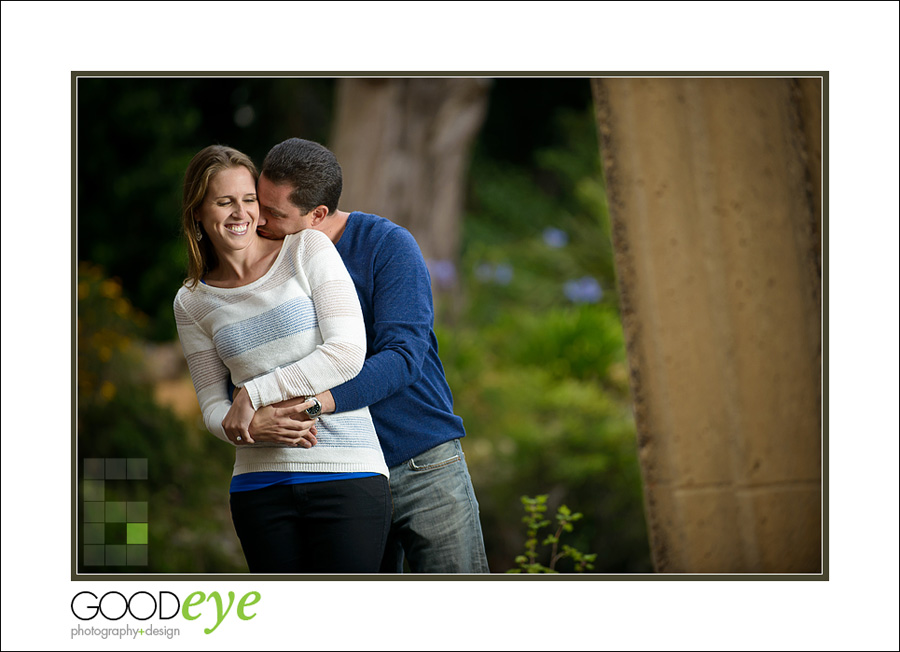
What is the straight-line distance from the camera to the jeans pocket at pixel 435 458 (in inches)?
82.5

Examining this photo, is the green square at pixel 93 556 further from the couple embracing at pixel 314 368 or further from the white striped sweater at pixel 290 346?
the white striped sweater at pixel 290 346

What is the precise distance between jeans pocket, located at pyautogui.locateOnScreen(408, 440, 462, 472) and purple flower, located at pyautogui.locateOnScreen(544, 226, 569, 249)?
4.21 metres

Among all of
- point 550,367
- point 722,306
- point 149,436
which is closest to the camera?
point 722,306

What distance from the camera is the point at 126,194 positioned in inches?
182

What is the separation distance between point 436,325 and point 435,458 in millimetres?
3388

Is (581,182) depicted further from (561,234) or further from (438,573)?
(438,573)

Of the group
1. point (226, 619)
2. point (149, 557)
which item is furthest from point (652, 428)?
point (149, 557)

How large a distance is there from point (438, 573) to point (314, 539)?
43 centimetres

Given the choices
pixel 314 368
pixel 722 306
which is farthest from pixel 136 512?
pixel 722 306

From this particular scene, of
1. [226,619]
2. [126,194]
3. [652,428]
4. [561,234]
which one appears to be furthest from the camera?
[561,234]

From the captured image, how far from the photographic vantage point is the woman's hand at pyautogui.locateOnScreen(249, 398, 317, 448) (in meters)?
1.95

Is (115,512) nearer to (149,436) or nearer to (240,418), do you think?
(240,418)

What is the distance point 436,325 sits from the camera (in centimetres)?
548

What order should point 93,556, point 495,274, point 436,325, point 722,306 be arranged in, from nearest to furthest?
point 93,556 → point 722,306 → point 436,325 → point 495,274
